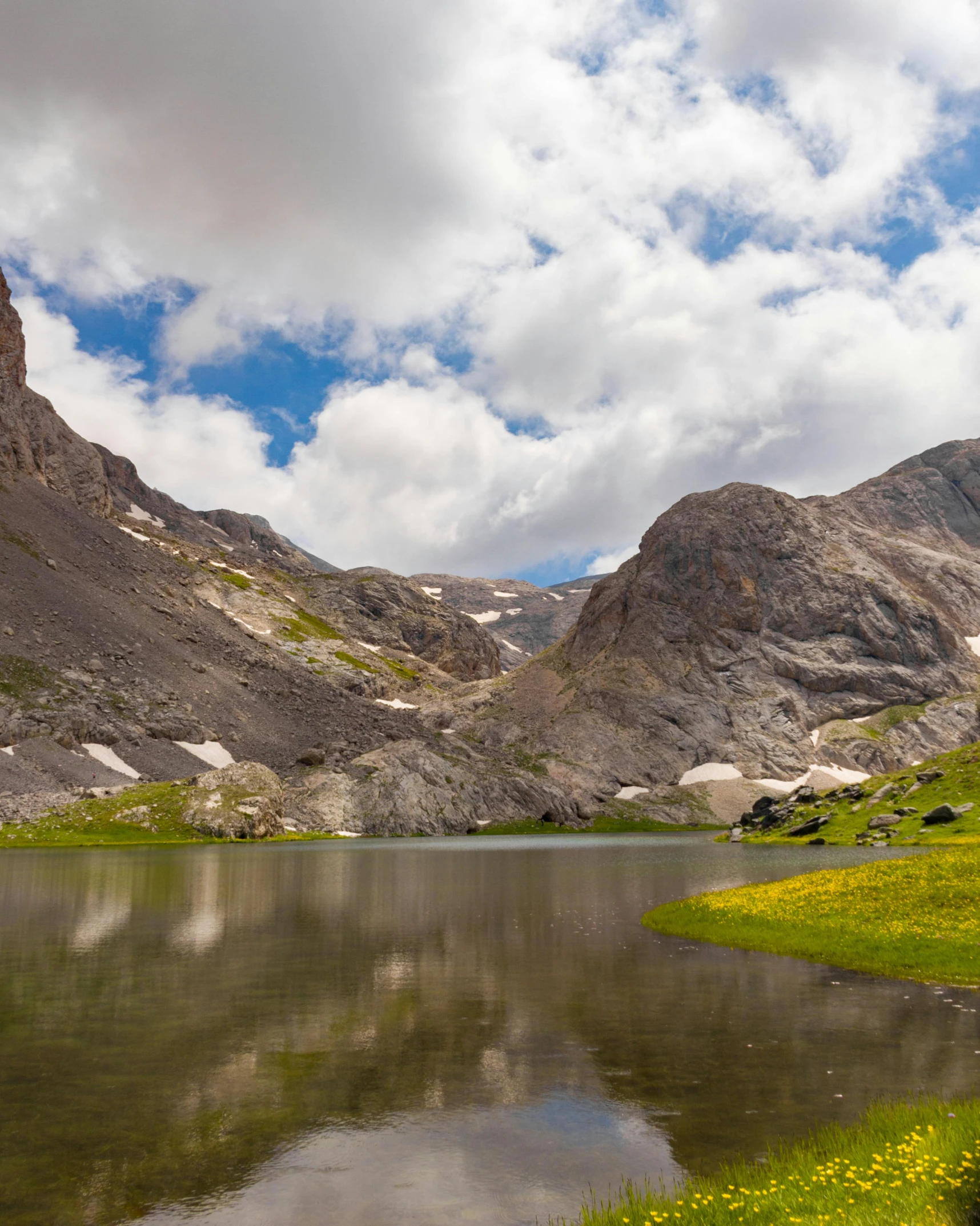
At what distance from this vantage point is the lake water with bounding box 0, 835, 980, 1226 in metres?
12.1

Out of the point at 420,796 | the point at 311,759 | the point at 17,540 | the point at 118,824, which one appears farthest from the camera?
the point at 17,540

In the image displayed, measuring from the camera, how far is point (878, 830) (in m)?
83.3

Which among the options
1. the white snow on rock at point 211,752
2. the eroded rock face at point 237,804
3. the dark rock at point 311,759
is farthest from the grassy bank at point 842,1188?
the dark rock at point 311,759

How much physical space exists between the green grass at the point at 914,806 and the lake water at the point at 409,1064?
175 ft

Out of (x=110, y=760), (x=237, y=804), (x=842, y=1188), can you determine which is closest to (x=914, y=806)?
(x=842, y=1188)

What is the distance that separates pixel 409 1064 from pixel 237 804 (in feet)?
393

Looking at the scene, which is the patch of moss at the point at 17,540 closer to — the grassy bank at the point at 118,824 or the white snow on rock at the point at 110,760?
the white snow on rock at the point at 110,760

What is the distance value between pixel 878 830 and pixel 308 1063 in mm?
79934

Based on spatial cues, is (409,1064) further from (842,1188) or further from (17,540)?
(17,540)

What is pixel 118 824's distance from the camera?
119 meters

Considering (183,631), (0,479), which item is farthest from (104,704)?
(0,479)

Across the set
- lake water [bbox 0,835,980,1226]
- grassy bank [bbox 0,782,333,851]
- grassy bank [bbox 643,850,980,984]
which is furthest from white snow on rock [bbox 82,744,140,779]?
grassy bank [bbox 643,850,980,984]

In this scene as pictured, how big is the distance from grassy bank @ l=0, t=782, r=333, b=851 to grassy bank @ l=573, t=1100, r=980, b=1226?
112455 mm

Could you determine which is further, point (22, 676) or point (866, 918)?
point (22, 676)
